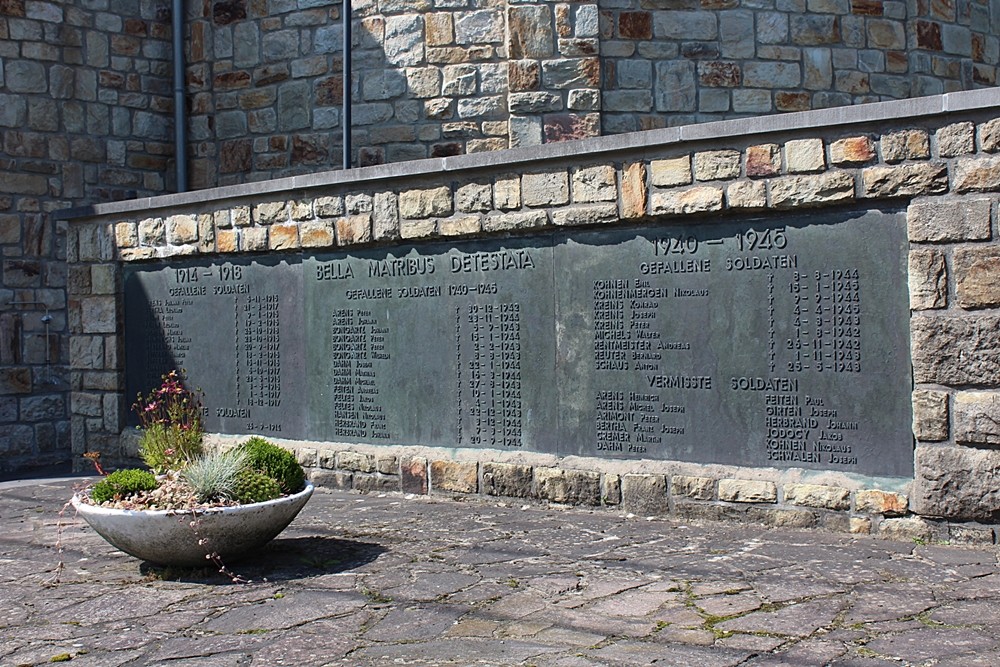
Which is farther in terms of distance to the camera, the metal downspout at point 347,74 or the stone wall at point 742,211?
the metal downspout at point 347,74

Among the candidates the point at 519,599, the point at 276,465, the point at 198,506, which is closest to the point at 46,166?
the point at 276,465

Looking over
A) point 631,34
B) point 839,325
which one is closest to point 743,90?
point 631,34

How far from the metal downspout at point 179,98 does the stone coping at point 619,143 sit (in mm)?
3064

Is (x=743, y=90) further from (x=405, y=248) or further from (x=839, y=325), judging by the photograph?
(x=839, y=325)

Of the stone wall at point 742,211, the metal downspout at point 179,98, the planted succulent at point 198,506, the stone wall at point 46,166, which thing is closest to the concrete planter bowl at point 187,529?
the planted succulent at point 198,506

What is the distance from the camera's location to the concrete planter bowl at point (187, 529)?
5090mm

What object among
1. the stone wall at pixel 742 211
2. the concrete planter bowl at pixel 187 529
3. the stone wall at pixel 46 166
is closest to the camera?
the concrete planter bowl at pixel 187 529

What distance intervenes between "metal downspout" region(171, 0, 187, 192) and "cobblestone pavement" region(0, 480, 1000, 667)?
6.40 metres

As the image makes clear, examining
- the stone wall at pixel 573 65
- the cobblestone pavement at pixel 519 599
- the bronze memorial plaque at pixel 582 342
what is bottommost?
the cobblestone pavement at pixel 519 599

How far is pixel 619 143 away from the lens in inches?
255

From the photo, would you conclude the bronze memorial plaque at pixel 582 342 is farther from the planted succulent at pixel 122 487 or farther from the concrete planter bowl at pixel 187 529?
the planted succulent at pixel 122 487

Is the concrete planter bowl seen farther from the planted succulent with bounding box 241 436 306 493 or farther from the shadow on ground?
→ the planted succulent with bounding box 241 436 306 493

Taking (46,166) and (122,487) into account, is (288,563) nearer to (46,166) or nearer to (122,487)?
(122,487)

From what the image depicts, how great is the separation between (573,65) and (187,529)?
6591 millimetres
